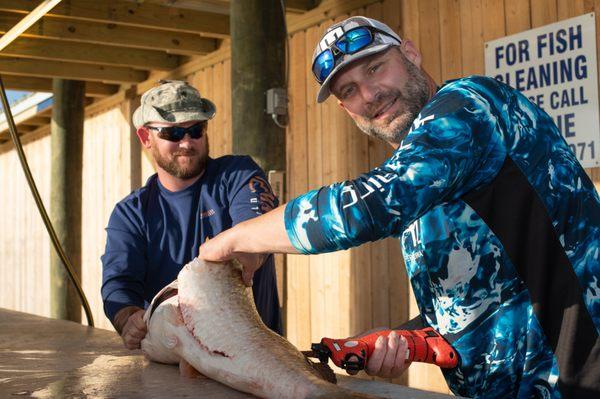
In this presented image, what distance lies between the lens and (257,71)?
5.10 meters

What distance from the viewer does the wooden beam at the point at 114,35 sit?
7.36m

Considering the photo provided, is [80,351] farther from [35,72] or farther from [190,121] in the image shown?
[35,72]

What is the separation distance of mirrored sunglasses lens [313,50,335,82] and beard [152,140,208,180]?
4.47 ft

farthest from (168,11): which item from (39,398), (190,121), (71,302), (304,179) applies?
(39,398)

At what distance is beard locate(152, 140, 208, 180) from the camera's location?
3.56 metres

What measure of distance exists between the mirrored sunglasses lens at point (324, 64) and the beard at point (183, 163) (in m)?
1.36

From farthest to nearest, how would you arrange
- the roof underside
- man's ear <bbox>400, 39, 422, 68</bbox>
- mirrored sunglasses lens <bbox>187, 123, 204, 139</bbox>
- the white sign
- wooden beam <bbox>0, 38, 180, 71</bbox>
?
wooden beam <bbox>0, 38, 180, 71</bbox>, the roof underside, the white sign, mirrored sunglasses lens <bbox>187, 123, 204, 139</bbox>, man's ear <bbox>400, 39, 422, 68</bbox>

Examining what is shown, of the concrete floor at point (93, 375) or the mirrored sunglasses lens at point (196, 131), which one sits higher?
the mirrored sunglasses lens at point (196, 131)

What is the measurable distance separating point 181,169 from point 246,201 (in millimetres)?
358

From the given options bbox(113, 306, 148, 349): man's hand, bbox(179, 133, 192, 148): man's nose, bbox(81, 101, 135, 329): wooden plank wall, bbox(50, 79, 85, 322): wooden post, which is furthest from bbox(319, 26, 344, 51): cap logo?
bbox(81, 101, 135, 329): wooden plank wall

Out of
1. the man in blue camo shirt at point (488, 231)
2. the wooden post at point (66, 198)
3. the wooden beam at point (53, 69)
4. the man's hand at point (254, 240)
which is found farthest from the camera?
the wooden post at point (66, 198)

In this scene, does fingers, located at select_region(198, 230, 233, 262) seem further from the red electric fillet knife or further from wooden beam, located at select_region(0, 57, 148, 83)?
wooden beam, located at select_region(0, 57, 148, 83)

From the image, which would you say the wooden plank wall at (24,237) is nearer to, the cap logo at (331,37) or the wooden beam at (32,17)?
the wooden beam at (32,17)

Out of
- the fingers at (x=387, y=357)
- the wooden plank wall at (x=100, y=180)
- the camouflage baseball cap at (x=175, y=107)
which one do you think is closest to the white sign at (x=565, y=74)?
the camouflage baseball cap at (x=175, y=107)
